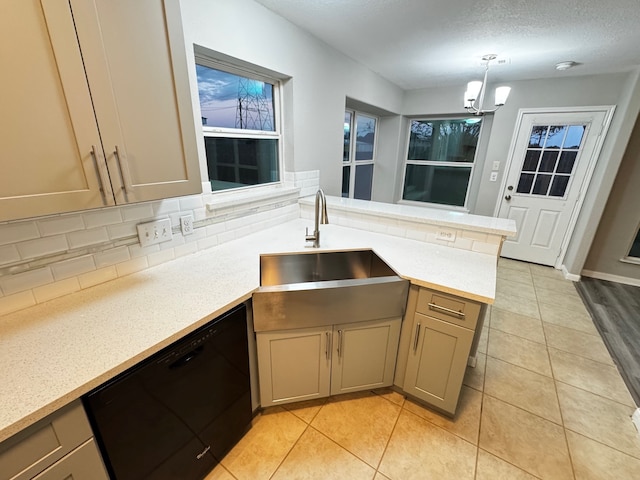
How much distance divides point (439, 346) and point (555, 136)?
3.65 m

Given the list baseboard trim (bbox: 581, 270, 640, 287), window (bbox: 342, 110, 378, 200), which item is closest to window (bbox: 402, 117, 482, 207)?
window (bbox: 342, 110, 378, 200)

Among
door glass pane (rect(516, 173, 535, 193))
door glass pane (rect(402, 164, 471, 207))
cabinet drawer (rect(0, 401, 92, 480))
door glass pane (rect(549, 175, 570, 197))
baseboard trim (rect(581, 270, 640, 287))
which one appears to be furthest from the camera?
door glass pane (rect(402, 164, 471, 207))

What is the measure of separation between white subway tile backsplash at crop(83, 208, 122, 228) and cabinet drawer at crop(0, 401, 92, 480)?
0.75m

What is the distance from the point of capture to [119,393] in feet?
2.72

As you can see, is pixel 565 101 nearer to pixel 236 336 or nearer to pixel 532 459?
pixel 532 459

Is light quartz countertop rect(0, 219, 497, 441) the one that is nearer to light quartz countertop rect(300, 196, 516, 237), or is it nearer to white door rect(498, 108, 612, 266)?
light quartz countertop rect(300, 196, 516, 237)

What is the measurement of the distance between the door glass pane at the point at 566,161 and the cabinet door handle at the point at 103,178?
468 centimetres

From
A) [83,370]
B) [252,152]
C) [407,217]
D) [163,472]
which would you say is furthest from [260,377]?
[252,152]

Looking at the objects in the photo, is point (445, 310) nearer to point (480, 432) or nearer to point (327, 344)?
point (327, 344)

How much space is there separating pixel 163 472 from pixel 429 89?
194 inches

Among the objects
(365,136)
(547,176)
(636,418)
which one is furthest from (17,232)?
(547,176)

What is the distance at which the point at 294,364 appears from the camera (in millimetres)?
1456

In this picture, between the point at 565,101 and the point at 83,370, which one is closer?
the point at 83,370

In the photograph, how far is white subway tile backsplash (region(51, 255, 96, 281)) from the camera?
1102 mm
